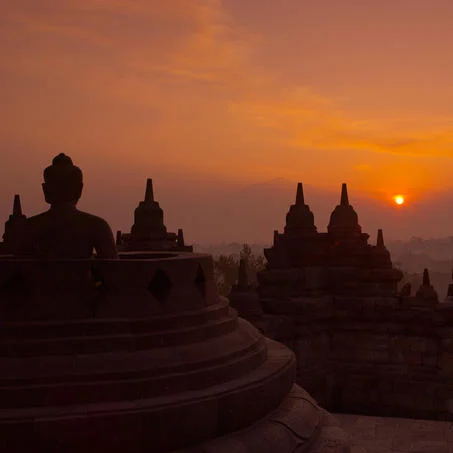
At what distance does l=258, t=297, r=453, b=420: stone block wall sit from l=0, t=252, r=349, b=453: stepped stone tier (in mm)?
8126

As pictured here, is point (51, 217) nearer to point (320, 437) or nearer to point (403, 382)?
point (320, 437)

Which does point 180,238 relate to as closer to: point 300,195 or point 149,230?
point 149,230

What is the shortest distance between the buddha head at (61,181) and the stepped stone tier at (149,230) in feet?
32.7

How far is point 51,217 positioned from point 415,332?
11.3 metres

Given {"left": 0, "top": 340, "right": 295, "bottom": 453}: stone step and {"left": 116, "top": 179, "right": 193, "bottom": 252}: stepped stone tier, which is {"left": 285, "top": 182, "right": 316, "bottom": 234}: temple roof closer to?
{"left": 116, "top": 179, "right": 193, "bottom": 252}: stepped stone tier

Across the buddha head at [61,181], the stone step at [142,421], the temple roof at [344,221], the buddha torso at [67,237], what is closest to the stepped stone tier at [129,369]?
the stone step at [142,421]

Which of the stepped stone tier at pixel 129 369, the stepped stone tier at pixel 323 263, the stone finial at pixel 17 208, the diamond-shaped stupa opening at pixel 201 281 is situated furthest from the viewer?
the stone finial at pixel 17 208

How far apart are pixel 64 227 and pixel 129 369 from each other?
172 cm

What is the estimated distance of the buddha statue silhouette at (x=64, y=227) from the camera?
639cm

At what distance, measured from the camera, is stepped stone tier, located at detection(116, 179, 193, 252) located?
16.8 metres

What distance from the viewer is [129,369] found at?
565 cm

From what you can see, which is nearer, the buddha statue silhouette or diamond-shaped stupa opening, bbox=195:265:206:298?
the buddha statue silhouette

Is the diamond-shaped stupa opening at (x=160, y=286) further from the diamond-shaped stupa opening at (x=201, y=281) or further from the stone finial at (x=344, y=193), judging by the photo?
the stone finial at (x=344, y=193)

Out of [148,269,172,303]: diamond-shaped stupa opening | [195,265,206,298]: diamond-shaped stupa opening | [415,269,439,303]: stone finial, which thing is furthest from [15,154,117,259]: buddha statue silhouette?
[415,269,439,303]: stone finial
